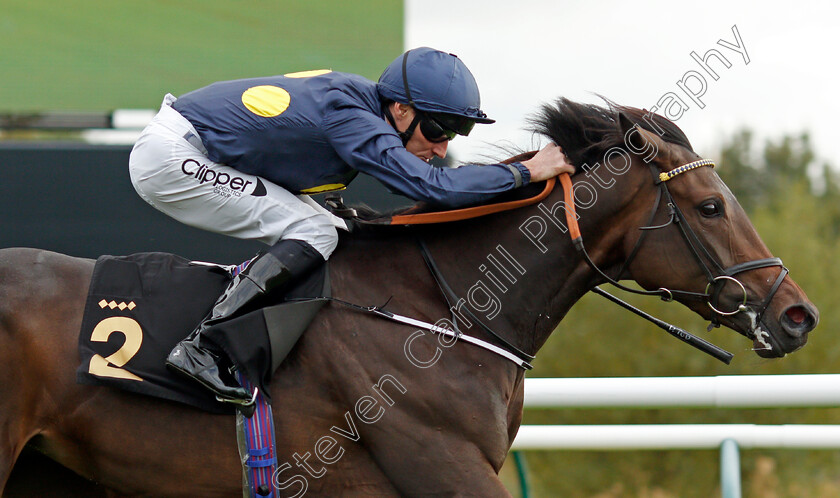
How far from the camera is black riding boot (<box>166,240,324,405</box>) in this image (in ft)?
9.14

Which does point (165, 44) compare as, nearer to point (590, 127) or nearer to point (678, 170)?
point (590, 127)

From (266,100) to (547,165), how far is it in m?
1.00

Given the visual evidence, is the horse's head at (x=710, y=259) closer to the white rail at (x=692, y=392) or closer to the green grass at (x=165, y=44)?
the white rail at (x=692, y=392)

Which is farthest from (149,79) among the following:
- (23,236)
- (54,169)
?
(23,236)

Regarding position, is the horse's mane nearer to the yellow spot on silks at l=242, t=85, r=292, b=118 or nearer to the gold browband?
the gold browband

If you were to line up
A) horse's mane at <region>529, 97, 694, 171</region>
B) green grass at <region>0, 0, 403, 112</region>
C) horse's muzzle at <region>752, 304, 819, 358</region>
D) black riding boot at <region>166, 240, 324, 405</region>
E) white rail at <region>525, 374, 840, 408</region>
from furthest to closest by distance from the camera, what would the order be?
green grass at <region>0, 0, 403, 112</region> < white rail at <region>525, 374, 840, 408</region> < horse's mane at <region>529, 97, 694, 171</region> < horse's muzzle at <region>752, 304, 819, 358</region> < black riding boot at <region>166, 240, 324, 405</region>

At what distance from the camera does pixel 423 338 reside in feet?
9.73

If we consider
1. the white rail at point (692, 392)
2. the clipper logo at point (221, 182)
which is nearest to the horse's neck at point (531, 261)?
the clipper logo at point (221, 182)

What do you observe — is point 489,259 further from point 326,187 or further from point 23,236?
point 23,236

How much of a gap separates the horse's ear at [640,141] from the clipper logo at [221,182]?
4.19 feet

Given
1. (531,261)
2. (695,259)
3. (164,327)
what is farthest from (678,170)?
(164,327)

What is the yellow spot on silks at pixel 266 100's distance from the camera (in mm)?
2994

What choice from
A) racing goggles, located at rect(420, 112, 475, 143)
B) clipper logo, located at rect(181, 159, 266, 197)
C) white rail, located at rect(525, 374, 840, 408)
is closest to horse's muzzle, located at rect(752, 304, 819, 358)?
white rail, located at rect(525, 374, 840, 408)

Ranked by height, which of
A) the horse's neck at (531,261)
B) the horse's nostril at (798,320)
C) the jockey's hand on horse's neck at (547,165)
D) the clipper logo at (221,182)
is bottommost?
the clipper logo at (221,182)
